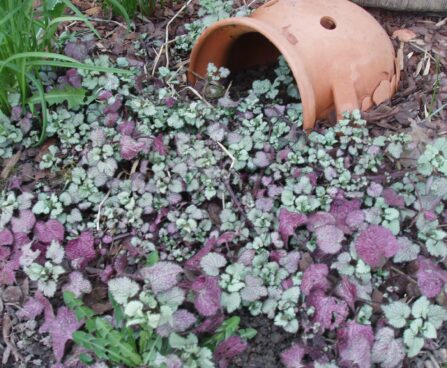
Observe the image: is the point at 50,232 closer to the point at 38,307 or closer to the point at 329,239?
the point at 38,307

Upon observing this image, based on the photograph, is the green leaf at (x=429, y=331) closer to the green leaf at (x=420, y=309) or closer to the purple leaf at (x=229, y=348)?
the green leaf at (x=420, y=309)

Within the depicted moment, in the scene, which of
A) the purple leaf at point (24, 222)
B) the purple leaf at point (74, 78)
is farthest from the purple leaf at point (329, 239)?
the purple leaf at point (74, 78)

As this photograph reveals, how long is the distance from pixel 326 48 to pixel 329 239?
2.19 feet

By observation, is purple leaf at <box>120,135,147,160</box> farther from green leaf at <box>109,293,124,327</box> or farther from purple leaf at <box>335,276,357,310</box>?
purple leaf at <box>335,276,357,310</box>

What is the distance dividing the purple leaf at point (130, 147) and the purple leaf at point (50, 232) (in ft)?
0.98

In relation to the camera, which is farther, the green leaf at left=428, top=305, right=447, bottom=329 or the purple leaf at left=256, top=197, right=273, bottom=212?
the purple leaf at left=256, top=197, right=273, bottom=212

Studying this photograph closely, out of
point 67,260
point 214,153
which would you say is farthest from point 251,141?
point 67,260

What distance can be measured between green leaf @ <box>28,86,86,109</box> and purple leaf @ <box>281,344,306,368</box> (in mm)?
1071

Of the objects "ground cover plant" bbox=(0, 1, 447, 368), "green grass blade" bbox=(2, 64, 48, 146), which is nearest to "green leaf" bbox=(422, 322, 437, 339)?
"ground cover plant" bbox=(0, 1, 447, 368)

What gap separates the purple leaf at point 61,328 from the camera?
1.50 meters

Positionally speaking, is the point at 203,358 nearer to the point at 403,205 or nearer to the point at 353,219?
the point at 353,219

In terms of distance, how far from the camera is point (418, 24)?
2414 millimetres

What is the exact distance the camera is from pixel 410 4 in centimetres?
238

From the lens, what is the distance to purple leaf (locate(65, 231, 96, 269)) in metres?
1.64
